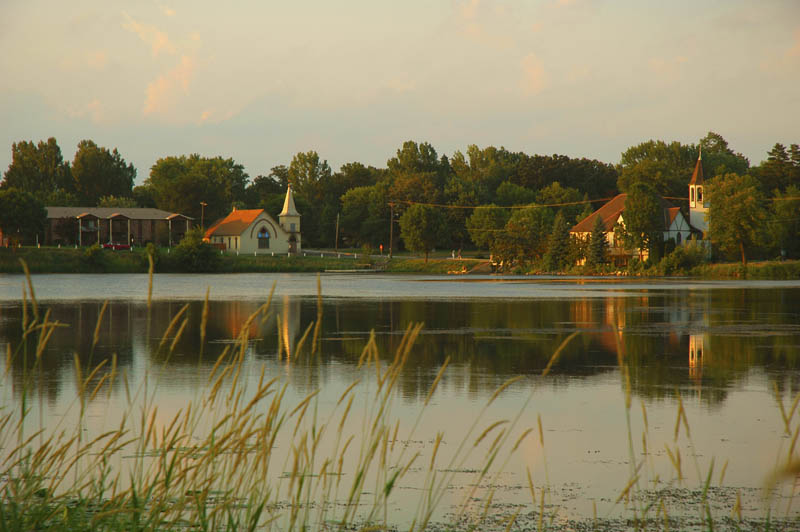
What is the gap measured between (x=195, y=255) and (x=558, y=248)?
135 feet

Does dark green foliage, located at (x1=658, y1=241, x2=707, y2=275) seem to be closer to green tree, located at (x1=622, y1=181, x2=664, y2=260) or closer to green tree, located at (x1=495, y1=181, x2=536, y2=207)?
green tree, located at (x1=622, y1=181, x2=664, y2=260)

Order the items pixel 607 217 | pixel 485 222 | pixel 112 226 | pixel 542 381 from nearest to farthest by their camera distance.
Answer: pixel 542 381, pixel 607 217, pixel 485 222, pixel 112 226

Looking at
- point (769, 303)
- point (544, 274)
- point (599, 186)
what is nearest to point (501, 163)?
point (599, 186)

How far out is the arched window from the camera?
128 meters

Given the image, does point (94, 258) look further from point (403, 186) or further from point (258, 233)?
point (403, 186)

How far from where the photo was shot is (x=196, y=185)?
138500 millimetres

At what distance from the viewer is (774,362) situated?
17.3 meters

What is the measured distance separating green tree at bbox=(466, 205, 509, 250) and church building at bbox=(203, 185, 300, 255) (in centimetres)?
2672

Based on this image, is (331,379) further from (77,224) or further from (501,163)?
(501,163)

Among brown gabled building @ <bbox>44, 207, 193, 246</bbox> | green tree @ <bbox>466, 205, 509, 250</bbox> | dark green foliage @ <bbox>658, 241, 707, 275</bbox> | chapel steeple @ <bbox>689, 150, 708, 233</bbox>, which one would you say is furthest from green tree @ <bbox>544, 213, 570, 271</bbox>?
brown gabled building @ <bbox>44, 207, 193, 246</bbox>

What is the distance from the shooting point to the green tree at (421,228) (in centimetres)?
11606

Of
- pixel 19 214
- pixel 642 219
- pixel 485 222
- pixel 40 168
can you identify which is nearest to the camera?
pixel 642 219

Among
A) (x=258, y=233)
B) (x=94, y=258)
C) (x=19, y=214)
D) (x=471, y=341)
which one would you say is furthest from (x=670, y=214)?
(x=471, y=341)

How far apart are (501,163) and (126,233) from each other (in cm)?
6998
